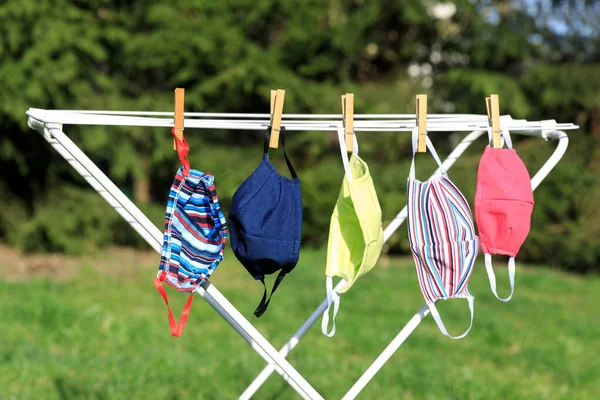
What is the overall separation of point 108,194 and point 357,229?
85cm

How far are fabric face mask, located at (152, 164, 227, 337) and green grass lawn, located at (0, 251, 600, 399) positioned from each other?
1.68m

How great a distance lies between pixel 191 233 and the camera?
2186 mm

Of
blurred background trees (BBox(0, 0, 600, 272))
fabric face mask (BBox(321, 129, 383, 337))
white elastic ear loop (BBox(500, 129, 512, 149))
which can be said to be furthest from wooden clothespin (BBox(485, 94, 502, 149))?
blurred background trees (BBox(0, 0, 600, 272))

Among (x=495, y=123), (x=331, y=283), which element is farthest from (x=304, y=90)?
(x=331, y=283)

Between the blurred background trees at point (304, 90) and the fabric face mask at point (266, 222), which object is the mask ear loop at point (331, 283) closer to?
the fabric face mask at point (266, 222)

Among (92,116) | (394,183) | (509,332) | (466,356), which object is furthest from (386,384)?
(394,183)

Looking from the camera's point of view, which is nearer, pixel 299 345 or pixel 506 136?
pixel 506 136

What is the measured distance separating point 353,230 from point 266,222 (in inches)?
11.5

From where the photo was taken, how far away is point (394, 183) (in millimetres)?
8047

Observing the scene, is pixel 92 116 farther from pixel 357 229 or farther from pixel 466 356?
pixel 466 356

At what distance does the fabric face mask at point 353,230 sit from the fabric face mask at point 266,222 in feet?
0.43

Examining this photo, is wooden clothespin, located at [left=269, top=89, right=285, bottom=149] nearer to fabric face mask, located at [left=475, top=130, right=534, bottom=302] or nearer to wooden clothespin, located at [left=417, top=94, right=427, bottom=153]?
wooden clothespin, located at [left=417, top=94, right=427, bottom=153]

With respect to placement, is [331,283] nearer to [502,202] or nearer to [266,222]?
[266,222]

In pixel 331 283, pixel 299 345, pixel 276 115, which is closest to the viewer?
pixel 331 283
